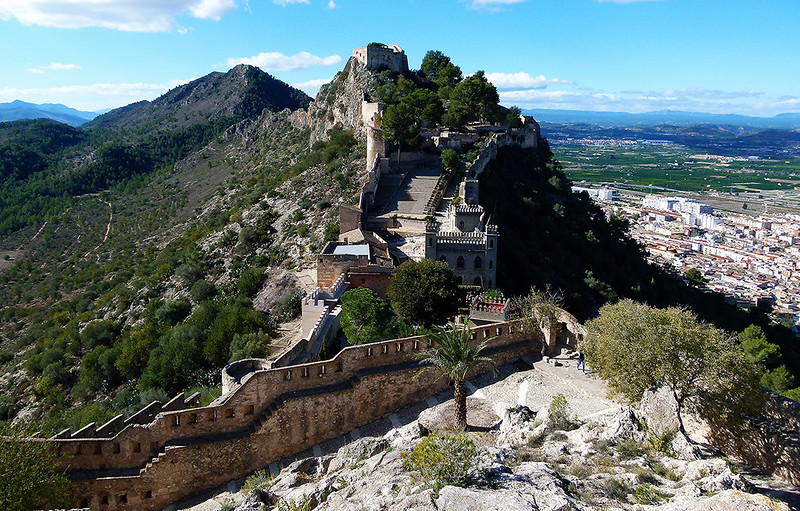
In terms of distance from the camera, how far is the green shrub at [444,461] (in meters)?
10.2

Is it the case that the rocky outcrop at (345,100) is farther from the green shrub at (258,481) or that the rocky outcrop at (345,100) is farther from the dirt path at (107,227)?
the green shrub at (258,481)

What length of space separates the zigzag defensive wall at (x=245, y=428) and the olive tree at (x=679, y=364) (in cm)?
563

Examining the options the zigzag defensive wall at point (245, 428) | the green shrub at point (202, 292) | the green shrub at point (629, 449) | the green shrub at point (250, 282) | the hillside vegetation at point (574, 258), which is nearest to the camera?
the green shrub at point (629, 449)

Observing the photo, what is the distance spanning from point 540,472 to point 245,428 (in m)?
9.01

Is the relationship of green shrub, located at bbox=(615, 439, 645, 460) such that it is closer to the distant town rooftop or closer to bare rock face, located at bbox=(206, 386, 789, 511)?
bare rock face, located at bbox=(206, 386, 789, 511)

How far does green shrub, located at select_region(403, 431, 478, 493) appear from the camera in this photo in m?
10.2

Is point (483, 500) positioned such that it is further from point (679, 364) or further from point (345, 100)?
point (345, 100)

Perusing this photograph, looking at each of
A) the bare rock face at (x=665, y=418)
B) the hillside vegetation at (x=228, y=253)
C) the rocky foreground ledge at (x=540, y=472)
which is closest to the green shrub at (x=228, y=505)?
the rocky foreground ledge at (x=540, y=472)

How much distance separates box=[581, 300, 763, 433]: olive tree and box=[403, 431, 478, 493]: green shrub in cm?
566

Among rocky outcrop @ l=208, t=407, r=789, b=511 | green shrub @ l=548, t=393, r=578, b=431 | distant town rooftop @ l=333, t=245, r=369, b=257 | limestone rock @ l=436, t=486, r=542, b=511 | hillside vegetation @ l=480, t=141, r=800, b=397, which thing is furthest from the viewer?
hillside vegetation @ l=480, t=141, r=800, b=397

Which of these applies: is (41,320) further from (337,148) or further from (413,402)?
(413,402)

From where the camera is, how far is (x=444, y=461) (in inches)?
408

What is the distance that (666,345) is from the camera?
46.8 ft

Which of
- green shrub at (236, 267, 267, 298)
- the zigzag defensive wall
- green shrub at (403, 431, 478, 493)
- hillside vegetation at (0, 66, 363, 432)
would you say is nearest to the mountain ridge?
hillside vegetation at (0, 66, 363, 432)
